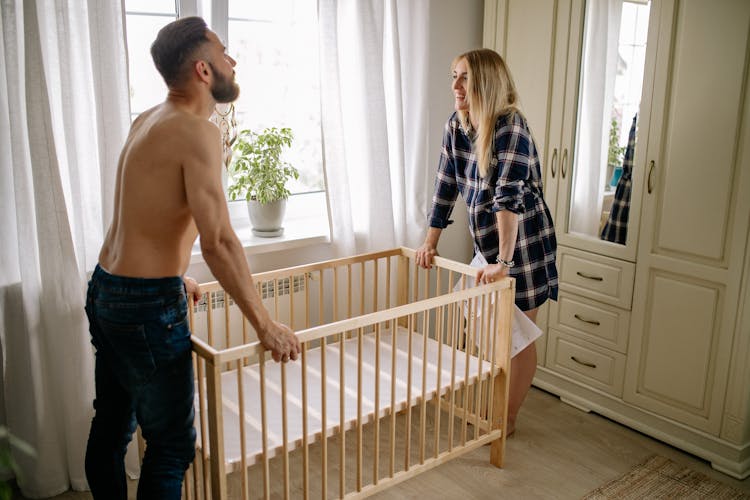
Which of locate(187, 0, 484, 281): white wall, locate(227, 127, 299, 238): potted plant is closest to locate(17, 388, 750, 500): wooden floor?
locate(187, 0, 484, 281): white wall

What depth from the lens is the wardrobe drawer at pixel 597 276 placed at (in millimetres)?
2711

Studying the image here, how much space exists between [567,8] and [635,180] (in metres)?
0.73

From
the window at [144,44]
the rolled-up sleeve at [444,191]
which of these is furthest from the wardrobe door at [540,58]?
the window at [144,44]

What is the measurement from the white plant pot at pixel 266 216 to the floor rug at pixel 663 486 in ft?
4.93

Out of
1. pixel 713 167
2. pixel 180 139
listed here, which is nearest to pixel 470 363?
pixel 713 167

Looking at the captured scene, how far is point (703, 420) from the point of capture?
2551 mm

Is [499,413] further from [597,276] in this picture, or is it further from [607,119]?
Result: [607,119]

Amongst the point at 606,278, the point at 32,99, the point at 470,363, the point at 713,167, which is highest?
the point at 32,99

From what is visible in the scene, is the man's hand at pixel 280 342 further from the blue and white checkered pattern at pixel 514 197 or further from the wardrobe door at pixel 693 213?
the wardrobe door at pixel 693 213

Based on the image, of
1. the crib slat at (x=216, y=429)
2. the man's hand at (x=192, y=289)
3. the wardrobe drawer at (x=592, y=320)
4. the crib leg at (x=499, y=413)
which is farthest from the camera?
the wardrobe drawer at (x=592, y=320)

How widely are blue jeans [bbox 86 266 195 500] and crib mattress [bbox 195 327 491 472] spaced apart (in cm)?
15

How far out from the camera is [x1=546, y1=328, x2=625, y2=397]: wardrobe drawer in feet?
9.23

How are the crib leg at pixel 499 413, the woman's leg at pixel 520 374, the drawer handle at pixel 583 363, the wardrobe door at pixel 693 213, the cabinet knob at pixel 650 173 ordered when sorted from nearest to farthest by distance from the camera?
the wardrobe door at pixel 693 213 → the crib leg at pixel 499 413 → the cabinet knob at pixel 650 173 → the woman's leg at pixel 520 374 → the drawer handle at pixel 583 363

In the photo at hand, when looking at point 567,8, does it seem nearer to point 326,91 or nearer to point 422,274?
point 326,91
